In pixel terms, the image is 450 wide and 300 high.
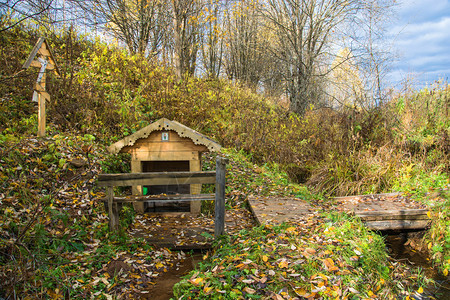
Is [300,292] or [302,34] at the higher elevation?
[302,34]

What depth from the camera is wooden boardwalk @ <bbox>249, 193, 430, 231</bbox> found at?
5.25 m

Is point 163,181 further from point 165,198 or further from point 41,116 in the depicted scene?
point 41,116

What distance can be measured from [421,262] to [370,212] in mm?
1098

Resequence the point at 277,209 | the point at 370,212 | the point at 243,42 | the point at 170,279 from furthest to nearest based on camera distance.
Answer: the point at 243,42
the point at 277,209
the point at 370,212
the point at 170,279

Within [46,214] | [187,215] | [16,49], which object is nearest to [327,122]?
[187,215]

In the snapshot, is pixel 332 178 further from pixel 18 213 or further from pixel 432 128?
pixel 18 213

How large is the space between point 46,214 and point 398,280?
5.09m

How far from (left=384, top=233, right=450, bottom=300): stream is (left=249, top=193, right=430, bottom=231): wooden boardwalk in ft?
1.16

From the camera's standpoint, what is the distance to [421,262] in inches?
194

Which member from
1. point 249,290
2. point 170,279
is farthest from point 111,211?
point 249,290

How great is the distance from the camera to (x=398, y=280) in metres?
3.92

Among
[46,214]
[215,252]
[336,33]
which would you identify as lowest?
[215,252]

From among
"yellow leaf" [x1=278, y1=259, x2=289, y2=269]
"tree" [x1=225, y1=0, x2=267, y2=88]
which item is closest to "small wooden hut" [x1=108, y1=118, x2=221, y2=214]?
"yellow leaf" [x1=278, y1=259, x2=289, y2=269]

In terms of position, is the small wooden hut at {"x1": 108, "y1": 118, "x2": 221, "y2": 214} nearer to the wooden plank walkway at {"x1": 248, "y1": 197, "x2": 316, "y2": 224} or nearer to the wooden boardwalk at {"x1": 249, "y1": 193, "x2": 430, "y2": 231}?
the wooden plank walkway at {"x1": 248, "y1": 197, "x2": 316, "y2": 224}
